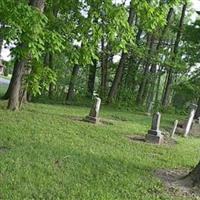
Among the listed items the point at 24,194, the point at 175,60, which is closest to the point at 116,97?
the point at 175,60

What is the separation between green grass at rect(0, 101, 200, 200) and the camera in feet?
25.2

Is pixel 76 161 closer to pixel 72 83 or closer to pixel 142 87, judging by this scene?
pixel 72 83

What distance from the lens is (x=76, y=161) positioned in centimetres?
972

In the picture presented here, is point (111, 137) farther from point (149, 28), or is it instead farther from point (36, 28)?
point (36, 28)

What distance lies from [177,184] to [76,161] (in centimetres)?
206

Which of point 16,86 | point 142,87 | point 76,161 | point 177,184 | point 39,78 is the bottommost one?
point 76,161

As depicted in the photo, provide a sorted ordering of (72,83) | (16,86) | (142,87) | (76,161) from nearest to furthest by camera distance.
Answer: (76,161) < (16,86) < (72,83) < (142,87)

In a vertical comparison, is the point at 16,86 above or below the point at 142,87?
below

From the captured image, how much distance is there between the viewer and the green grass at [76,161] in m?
7.67

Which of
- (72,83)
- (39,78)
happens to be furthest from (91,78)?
(39,78)

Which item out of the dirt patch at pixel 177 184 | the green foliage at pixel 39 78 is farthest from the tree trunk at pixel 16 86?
the dirt patch at pixel 177 184

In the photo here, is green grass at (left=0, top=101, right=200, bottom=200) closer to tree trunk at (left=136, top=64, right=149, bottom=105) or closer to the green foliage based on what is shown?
the green foliage

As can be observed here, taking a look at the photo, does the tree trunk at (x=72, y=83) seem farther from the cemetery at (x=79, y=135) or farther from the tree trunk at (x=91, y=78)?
the cemetery at (x=79, y=135)

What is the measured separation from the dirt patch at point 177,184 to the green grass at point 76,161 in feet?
0.60
